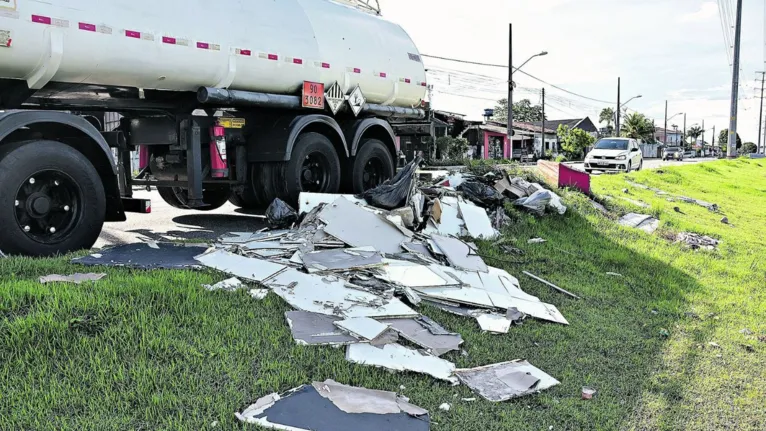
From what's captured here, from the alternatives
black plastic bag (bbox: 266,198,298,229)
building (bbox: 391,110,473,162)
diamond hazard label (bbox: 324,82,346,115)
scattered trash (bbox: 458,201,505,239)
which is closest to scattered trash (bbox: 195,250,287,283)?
black plastic bag (bbox: 266,198,298,229)

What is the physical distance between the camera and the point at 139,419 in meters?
3.00

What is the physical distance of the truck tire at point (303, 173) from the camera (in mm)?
8406

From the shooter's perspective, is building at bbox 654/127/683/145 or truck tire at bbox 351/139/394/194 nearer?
truck tire at bbox 351/139/394/194

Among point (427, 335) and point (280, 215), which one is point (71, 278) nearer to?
point (427, 335)

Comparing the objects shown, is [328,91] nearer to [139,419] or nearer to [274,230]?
[274,230]

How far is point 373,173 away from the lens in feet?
34.5

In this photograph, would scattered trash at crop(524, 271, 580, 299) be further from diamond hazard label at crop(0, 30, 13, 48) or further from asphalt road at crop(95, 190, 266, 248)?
diamond hazard label at crop(0, 30, 13, 48)

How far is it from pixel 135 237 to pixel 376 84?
4.36 metres

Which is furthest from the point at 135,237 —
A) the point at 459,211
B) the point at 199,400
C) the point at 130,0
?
the point at 199,400

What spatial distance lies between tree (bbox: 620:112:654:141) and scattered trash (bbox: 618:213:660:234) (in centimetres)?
7455

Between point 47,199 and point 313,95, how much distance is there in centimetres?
385

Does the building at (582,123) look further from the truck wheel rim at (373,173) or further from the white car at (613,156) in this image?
the truck wheel rim at (373,173)

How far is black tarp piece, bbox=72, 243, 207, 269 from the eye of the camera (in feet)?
17.5

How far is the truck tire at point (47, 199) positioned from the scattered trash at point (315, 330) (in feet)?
9.09
